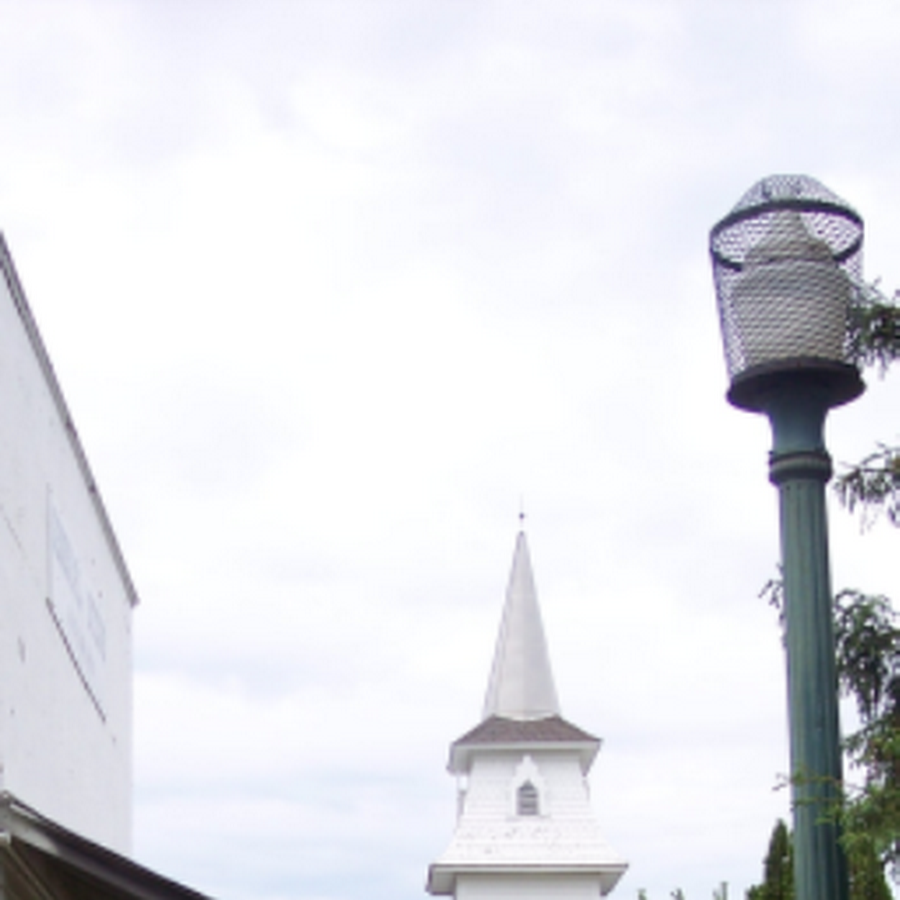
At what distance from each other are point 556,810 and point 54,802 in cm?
3903

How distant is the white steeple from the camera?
1971 inches

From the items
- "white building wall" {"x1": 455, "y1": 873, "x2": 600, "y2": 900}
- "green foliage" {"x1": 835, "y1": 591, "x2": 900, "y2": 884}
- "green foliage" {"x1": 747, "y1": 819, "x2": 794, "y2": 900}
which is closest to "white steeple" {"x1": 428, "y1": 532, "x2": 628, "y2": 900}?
"white building wall" {"x1": 455, "y1": 873, "x2": 600, "y2": 900}

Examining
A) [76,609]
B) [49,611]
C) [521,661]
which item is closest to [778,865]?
[76,609]

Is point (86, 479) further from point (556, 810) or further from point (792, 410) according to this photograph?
point (556, 810)

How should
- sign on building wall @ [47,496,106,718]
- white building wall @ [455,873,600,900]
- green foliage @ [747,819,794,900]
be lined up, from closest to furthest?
sign on building wall @ [47,496,106,718]
green foliage @ [747,819,794,900]
white building wall @ [455,873,600,900]

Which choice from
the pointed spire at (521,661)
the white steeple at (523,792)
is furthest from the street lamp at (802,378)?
the pointed spire at (521,661)

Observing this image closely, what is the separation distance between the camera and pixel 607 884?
2020 inches

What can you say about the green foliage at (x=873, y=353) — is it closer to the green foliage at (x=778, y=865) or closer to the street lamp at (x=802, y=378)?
the street lamp at (x=802, y=378)

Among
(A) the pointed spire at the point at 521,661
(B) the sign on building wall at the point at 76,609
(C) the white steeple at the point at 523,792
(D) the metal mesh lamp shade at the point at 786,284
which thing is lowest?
(D) the metal mesh lamp shade at the point at 786,284

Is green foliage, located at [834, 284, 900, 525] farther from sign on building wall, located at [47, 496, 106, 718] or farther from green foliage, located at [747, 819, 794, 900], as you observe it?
green foliage, located at [747, 819, 794, 900]

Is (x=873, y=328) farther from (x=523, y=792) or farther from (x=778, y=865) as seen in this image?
(x=523, y=792)

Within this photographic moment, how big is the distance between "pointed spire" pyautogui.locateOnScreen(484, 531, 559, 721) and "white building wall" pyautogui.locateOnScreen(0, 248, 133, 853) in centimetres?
3532

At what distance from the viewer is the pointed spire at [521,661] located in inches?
2101

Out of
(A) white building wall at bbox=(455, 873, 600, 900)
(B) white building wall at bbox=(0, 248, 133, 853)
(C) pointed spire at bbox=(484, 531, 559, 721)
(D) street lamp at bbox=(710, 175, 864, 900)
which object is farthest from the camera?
(C) pointed spire at bbox=(484, 531, 559, 721)
